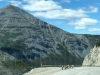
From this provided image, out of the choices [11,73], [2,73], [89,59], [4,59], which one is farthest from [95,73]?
[89,59]

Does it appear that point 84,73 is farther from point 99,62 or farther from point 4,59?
point 4,59

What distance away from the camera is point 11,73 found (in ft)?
406

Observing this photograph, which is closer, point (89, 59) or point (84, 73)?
point (84, 73)

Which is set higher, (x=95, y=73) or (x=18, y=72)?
(x=95, y=73)

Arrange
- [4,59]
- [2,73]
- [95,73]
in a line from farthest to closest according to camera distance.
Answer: [4,59] → [2,73] → [95,73]

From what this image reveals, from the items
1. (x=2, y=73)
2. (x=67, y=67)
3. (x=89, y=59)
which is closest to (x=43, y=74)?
(x=67, y=67)

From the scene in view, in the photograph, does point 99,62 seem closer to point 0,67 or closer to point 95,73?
point 0,67

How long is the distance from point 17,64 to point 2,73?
122ft

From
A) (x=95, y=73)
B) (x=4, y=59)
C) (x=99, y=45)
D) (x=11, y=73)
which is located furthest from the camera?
(x=99, y=45)

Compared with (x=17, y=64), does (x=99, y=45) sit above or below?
above

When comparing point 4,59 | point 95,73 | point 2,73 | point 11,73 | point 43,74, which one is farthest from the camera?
point 4,59

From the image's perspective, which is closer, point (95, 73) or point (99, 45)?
point (95, 73)

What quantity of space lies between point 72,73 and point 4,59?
86867mm

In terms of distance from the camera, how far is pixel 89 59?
167250 millimetres
